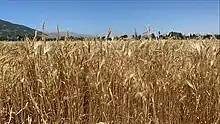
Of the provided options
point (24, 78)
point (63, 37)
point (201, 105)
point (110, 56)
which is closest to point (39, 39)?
point (63, 37)

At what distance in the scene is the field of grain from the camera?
2.77 m

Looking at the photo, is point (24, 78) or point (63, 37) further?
point (63, 37)

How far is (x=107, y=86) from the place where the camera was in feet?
9.16

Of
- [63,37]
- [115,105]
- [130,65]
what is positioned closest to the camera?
[115,105]

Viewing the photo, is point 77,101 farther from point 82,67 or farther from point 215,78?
point 215,78

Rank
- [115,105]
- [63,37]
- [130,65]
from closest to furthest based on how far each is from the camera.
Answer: [115,105] < [130,65] < [63,37]

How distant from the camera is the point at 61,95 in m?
2.91

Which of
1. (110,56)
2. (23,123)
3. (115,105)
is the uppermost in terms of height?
(110,56)

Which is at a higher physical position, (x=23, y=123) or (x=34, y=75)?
(x=34, y=75)

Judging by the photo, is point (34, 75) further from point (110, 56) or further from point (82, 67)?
point (110, 56)

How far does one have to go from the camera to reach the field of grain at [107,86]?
2768 mm

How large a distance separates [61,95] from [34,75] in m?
0.33

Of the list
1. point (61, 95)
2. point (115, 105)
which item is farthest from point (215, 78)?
point (61, 95)

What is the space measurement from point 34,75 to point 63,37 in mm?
477
